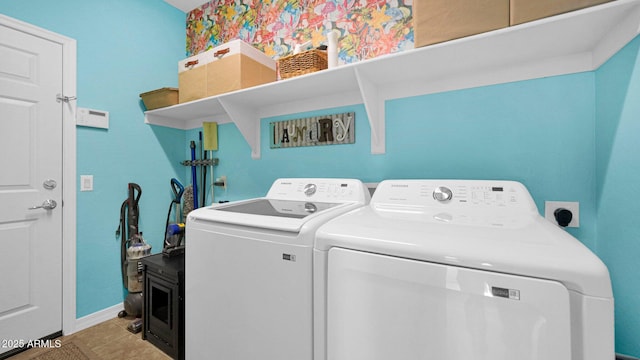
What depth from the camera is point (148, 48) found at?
239 centimetres

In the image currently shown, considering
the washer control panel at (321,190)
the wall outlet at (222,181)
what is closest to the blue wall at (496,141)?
the washer control panel at (321,190)

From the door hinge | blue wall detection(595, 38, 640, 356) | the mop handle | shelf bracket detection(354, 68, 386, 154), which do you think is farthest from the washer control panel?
the door hinge

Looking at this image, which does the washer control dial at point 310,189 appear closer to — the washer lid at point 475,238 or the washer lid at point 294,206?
the washer lid at point 294,206

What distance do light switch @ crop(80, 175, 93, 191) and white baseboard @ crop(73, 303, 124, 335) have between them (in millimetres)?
989

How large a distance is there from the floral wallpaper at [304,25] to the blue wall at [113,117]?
1.37ft

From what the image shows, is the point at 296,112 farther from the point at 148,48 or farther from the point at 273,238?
the point at 148,48

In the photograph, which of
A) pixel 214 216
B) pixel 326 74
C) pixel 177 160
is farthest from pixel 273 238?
pixel 177 160

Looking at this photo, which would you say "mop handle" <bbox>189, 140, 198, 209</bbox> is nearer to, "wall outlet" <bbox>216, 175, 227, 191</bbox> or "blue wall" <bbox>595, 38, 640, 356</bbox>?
"wall outlet" <bbox>216, 175, 227, 191</bbox>

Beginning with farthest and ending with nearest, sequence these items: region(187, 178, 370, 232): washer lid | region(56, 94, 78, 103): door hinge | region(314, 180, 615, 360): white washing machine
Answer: region(56, 94, 78, 103): door hinge
region(187, 178, 370, 232): washer lid
region(314, 180, 615, 360): white washing machine

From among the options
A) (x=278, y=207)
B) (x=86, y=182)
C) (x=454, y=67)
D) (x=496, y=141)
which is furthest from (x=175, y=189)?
(x=496, y=141)

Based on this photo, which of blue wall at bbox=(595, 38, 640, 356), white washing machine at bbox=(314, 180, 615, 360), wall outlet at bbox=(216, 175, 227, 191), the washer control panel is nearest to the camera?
white washing machine at bbox=(314, 180, 615, 360)

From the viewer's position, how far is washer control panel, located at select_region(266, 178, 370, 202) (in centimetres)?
148

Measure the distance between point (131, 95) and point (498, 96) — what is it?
2785 mm

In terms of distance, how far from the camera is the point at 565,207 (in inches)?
47.4
